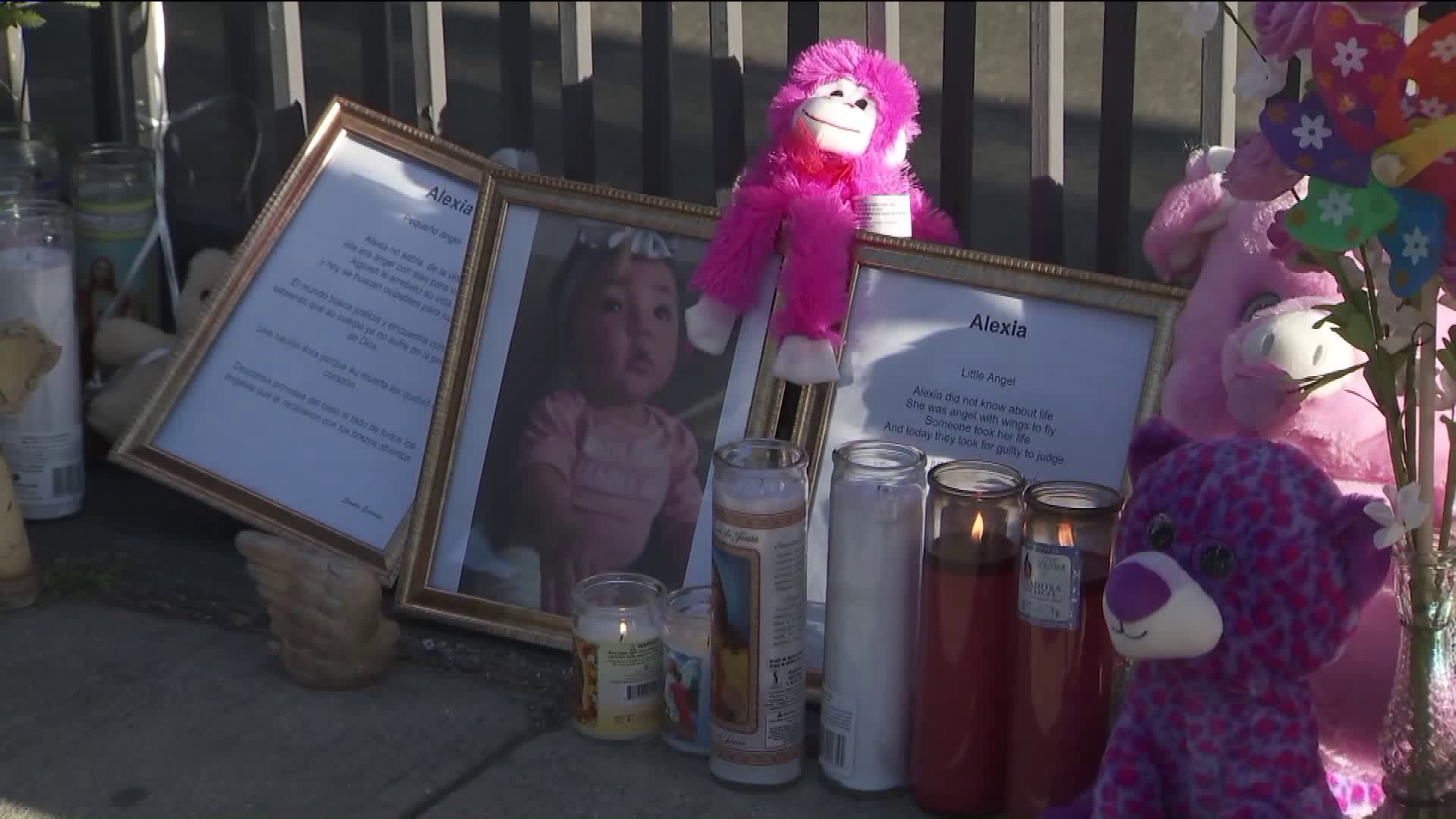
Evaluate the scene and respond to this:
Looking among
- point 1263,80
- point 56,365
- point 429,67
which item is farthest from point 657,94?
point 1263,80

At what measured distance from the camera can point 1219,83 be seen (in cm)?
266

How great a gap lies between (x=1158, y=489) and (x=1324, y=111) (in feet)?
1.40

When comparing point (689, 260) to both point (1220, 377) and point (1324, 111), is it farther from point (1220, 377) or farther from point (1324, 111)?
point (1324, 111)

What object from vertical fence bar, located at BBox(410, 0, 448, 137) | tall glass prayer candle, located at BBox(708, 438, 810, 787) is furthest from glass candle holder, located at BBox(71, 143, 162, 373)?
tall glass prayer candle, located at BBox(708, 438, 810, 787)

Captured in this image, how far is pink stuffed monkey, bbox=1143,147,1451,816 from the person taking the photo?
2.07 meters

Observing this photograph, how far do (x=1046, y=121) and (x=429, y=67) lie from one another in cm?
116

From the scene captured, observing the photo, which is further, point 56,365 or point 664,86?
point 664,86

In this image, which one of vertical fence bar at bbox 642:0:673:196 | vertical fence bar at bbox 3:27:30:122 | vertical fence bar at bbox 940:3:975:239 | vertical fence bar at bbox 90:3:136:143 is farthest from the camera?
vertical fence bar at bbox 90:3:136:143

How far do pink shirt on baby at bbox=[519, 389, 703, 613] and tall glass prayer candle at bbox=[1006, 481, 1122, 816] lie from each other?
65 centimetres

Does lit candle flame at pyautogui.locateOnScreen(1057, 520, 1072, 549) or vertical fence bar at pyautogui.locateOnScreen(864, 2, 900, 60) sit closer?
lit candle flame at pyautogui.locateOnScreen(1057, 520, 1072, 549)

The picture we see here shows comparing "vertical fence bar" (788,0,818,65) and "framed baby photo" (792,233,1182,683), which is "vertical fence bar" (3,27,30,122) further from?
"framed baby photo" (792,233,1182,683)

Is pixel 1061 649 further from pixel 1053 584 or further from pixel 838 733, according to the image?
pixel 838 733

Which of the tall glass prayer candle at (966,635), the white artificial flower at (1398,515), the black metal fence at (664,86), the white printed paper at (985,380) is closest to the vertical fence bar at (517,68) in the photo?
the black metal fence at (664,86)

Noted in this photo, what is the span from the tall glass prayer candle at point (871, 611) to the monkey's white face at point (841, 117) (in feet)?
1.62
